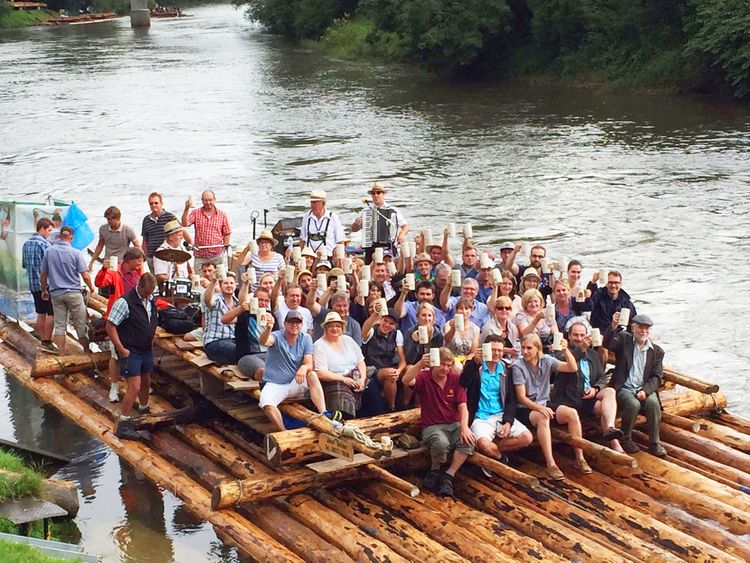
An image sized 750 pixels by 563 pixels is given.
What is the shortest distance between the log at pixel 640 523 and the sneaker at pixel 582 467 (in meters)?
0.18

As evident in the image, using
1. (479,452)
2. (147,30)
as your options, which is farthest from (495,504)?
(147,30)

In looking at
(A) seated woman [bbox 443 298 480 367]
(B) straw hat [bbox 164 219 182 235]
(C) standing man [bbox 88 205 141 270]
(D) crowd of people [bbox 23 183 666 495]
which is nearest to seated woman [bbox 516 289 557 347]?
(D) crowd of people [bbox 23 183 666 495]

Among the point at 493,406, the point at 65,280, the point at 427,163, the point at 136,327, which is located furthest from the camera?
the point at 427,163

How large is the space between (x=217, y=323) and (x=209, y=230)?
11.6 ft

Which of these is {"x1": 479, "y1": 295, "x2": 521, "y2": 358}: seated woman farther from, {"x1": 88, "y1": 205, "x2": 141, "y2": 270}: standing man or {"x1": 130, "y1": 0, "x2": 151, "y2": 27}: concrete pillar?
{"x1": 130, "y1": 0, "x2": 151, "y2": 27}: concrete pillar

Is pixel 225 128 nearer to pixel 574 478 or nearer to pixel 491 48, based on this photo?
pixel 491 48

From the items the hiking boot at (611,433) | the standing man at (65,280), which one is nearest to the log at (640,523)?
the hiking boot at (611,433)

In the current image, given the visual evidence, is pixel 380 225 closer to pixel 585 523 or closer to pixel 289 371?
pixel 289 371

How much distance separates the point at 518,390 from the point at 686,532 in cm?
187

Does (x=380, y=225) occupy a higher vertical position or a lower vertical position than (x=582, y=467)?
higher

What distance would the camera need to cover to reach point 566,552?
9039 millimetres

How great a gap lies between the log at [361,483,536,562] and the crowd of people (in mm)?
325

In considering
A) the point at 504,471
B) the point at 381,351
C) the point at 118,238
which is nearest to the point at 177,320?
the point at 118,238

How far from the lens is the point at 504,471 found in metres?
9.96
